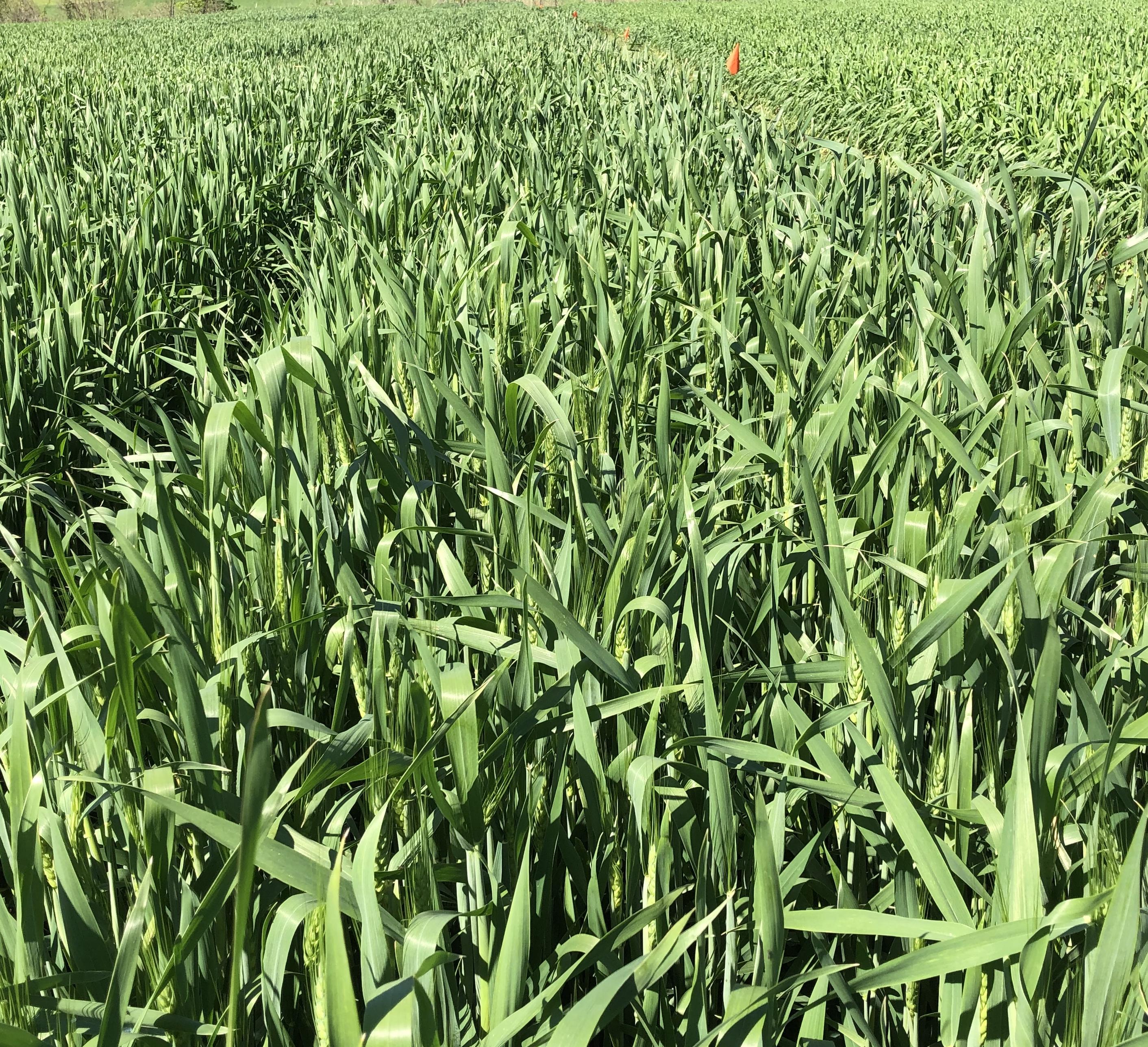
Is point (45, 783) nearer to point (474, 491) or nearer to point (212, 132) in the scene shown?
point (474, 491)

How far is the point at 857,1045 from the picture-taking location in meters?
0.88

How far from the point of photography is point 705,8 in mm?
23328

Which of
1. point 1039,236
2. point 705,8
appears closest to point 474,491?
point 1039,236

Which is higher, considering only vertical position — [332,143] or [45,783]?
[332,143]

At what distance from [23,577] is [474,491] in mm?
813

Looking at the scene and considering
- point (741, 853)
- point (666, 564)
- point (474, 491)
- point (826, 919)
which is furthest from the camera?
point (474, 491)

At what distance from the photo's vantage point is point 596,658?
3.18ft

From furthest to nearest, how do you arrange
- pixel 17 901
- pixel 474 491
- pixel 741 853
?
pixel 474 491 → pixel 741 853 → pixel 17 901

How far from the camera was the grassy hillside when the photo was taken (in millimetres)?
767

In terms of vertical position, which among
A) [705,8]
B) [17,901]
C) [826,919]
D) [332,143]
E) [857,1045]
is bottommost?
[857,1045]

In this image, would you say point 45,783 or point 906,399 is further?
point 906,399

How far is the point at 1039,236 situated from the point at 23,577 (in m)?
3.43

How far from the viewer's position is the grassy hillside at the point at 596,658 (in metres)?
0.77

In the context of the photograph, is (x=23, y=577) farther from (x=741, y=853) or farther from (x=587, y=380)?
(x=587, y=380)
